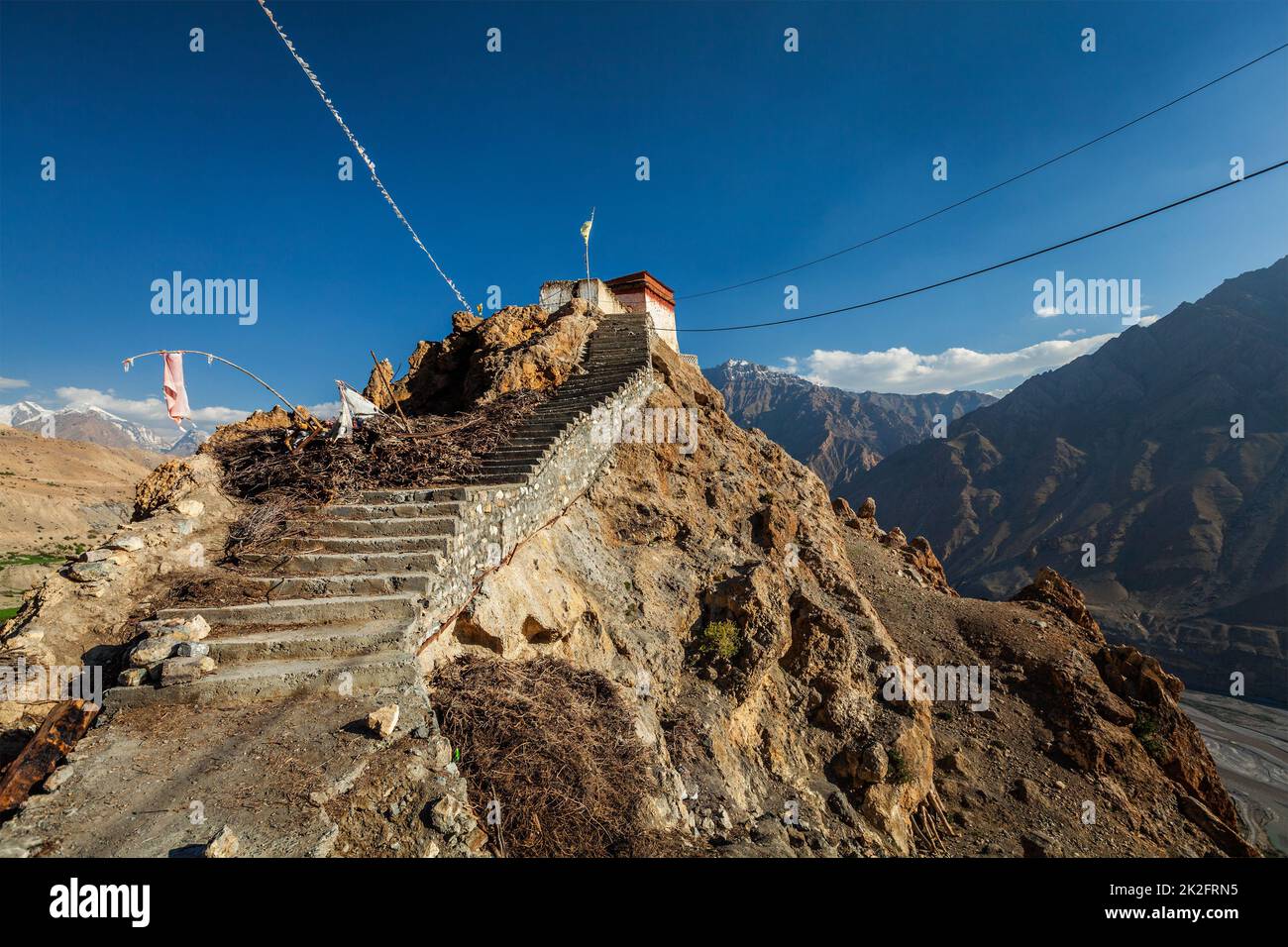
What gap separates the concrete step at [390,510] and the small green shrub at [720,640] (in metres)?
5.04

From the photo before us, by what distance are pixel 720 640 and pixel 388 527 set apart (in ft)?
19.0

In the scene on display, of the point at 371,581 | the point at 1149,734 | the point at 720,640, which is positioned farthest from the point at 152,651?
the point at 1149,734

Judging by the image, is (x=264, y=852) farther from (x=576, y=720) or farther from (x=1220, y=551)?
(x=1220, y=551)

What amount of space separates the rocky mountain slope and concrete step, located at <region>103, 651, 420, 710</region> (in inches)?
4.2

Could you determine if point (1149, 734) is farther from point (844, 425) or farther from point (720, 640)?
point (844, 425)

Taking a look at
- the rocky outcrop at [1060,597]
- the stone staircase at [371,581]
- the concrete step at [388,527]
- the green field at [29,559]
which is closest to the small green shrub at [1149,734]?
the rocky outcrop at [1060,597]

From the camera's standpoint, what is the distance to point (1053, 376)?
111438 mm

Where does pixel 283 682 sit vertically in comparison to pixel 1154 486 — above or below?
above

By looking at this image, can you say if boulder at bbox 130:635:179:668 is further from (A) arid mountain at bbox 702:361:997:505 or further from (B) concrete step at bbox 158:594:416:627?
(A) arid mountain at bbox 702:361:997:505

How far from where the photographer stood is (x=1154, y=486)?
7562 centimetres

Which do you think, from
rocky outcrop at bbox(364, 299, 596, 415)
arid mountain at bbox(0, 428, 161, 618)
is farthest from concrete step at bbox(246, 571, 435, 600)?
arid mountain at bbox(0, 428, 161, 618)

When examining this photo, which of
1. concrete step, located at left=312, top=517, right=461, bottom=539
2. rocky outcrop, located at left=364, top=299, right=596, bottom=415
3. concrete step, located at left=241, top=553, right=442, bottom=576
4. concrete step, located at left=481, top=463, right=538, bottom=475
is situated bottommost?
concrete step, located at left=241, top=553, right=442, bottom=576

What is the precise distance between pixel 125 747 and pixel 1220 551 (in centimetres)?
9262

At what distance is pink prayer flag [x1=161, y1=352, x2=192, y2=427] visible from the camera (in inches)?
294
